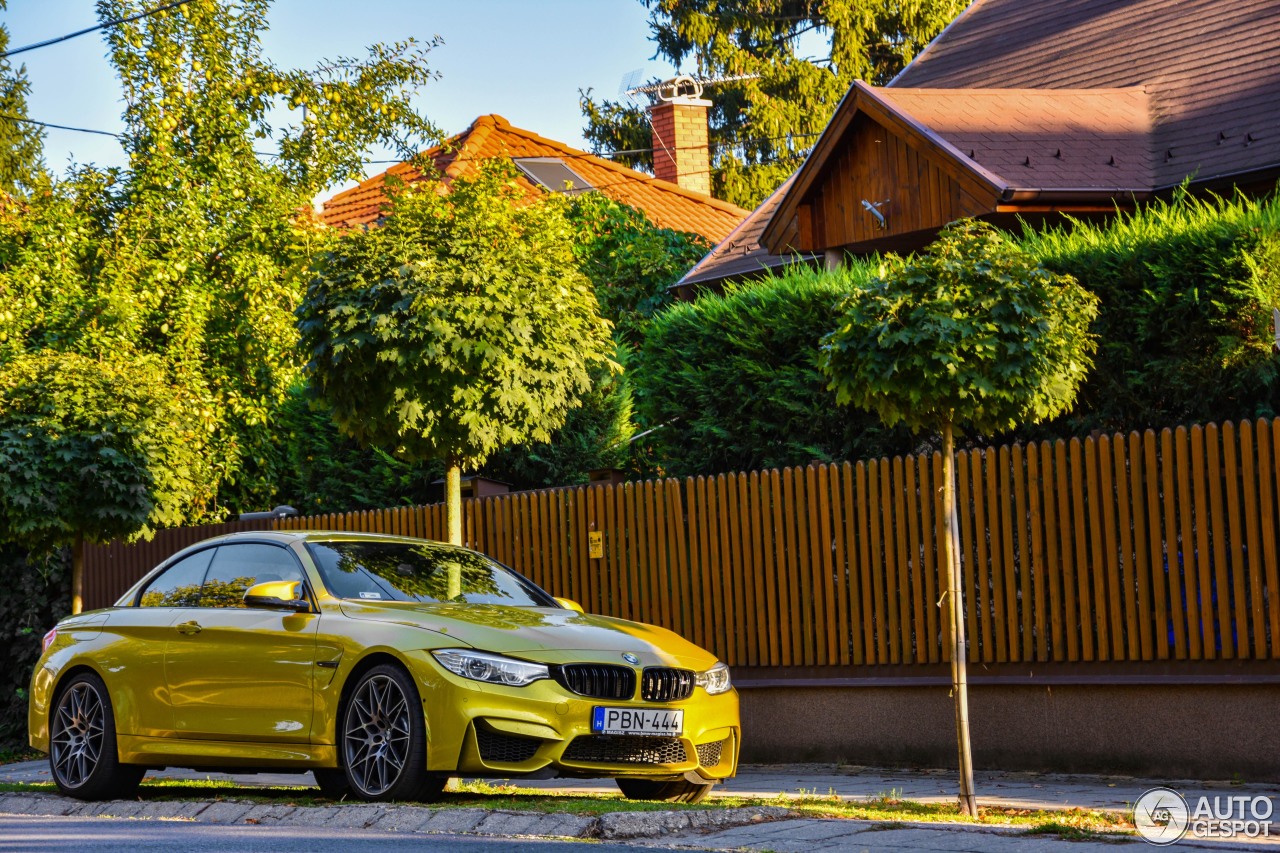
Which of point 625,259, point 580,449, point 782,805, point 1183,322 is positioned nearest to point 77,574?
point 580,449

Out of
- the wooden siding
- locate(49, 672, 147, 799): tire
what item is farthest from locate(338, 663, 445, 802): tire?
the wooden siding

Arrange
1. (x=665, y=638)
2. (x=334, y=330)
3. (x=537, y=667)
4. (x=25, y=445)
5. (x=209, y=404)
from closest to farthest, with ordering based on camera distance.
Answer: (x=537, y=667)
(x=665, y=638)
(x=334, y=330)
(x=25, y=445)
(x=209, y=404)

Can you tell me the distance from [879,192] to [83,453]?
899 centimetres

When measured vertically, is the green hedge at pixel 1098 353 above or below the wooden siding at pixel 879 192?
below

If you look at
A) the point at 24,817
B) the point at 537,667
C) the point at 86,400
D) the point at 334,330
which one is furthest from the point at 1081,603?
the point at 86,400

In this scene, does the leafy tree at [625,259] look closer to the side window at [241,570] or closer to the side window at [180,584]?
the side window at [180,584]

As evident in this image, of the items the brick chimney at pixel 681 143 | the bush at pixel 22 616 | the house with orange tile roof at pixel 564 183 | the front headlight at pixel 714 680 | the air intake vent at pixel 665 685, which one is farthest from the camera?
the brick chimney at pixel 681 143

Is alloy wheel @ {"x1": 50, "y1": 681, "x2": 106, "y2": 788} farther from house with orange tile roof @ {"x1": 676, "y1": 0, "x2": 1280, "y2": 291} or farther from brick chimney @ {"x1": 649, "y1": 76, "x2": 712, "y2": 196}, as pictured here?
brick chimney @ {"x1": 649, "y1": 76, "x2": 712, "y2": 196}

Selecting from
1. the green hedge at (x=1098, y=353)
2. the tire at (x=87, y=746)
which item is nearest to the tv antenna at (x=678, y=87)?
the green hedge at (x=1098, y=353)

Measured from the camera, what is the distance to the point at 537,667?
858 centimetres

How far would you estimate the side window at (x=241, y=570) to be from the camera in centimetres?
983

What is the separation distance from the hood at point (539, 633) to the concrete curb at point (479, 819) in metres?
0.90

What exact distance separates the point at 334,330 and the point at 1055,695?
5318 mm

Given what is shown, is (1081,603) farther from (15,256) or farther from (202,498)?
(15,256)
